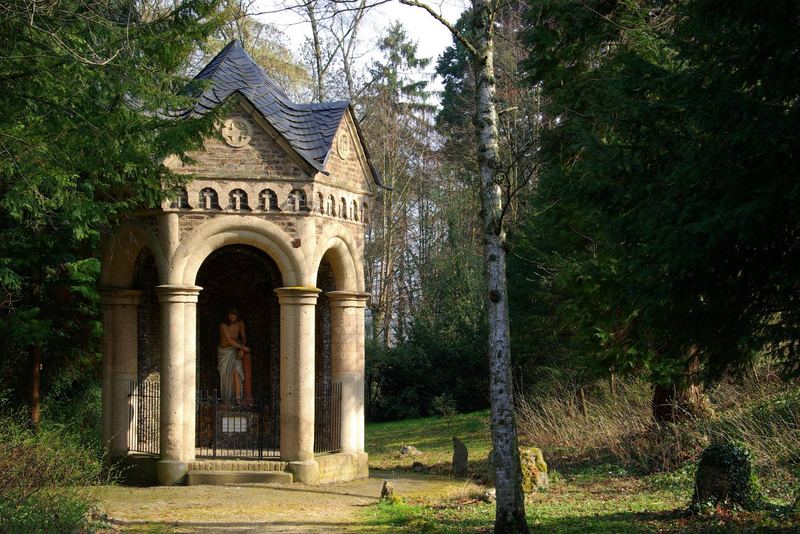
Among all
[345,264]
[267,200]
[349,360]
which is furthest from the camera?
[345,264]

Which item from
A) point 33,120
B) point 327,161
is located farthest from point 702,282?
point 327,161

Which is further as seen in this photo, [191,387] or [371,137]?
[371,137]

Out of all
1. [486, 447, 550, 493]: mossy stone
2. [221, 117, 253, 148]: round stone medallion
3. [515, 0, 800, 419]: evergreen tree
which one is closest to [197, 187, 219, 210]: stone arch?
[221, 117, 253, 148]: round stone medallion

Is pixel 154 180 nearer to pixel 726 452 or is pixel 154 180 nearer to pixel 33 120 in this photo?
pixel 33 120

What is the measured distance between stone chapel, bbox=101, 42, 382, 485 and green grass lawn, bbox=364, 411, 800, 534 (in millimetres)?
2534

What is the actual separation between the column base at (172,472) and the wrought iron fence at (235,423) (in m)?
0.96

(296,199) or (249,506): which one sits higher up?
(296,199)

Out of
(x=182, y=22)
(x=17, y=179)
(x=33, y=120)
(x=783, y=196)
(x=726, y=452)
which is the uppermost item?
(x=182, y=22)

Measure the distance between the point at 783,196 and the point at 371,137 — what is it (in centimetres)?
2651

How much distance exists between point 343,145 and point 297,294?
2.70 metres

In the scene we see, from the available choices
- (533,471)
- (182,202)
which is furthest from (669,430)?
(182,202)

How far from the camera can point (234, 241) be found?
1370cm

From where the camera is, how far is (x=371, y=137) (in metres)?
31.9

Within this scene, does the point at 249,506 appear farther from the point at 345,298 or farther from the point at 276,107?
the point at 276,107
